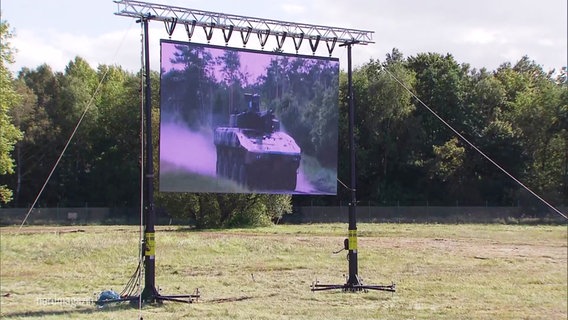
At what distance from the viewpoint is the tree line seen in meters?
59.7

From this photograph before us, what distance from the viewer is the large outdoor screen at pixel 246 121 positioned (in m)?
16.9

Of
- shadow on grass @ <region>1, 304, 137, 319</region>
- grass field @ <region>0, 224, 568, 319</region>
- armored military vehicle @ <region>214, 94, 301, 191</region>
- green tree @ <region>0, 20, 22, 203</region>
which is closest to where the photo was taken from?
shadow on grass @ <region>1, 304, 137, 319</region>

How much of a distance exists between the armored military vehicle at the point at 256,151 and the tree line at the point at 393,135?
3329cm

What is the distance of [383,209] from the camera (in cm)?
5916

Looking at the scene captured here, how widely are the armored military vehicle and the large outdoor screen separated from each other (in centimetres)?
3

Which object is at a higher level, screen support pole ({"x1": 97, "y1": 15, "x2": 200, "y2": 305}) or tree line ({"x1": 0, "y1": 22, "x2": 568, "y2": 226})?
tree line ({"x1": 0, "y1": 22, "x2": 568, "y2": 226})

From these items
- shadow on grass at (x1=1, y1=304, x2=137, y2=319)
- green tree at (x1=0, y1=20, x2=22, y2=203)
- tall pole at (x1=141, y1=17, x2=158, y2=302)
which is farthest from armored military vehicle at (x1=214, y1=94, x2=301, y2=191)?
green tree at (x1=0, y1=20, x2=22, y2=203)

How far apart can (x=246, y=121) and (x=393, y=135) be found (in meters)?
50.2

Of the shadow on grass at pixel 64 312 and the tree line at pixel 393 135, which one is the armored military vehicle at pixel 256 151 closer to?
the shadow on grass at pixel 64 312

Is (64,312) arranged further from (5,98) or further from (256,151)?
(5,98)

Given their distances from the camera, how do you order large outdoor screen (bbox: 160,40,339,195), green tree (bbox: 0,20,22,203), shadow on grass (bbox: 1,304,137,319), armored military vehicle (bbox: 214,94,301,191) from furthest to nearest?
green tree (bbox: 0,20,22,203)
armored military vehicle (bbox: 214,94,301,191)
large outdoor screen (bbox: 160,40,339,195)
shadow on grass (bbox: 1,304,137,319)

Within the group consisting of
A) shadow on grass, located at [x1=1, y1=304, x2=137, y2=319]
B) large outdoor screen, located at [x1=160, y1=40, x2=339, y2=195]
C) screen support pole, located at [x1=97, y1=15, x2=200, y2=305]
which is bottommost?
shadow on grass, located at [x1=1, y1=304, x2=137, y2=319]

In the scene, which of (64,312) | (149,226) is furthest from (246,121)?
(64,312)

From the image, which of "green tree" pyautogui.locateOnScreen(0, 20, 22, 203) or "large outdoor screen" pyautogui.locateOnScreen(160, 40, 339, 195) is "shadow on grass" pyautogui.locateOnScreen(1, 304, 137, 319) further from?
"green tree" pyautogui.locateOnScreen(0, 20, 22, 203)
